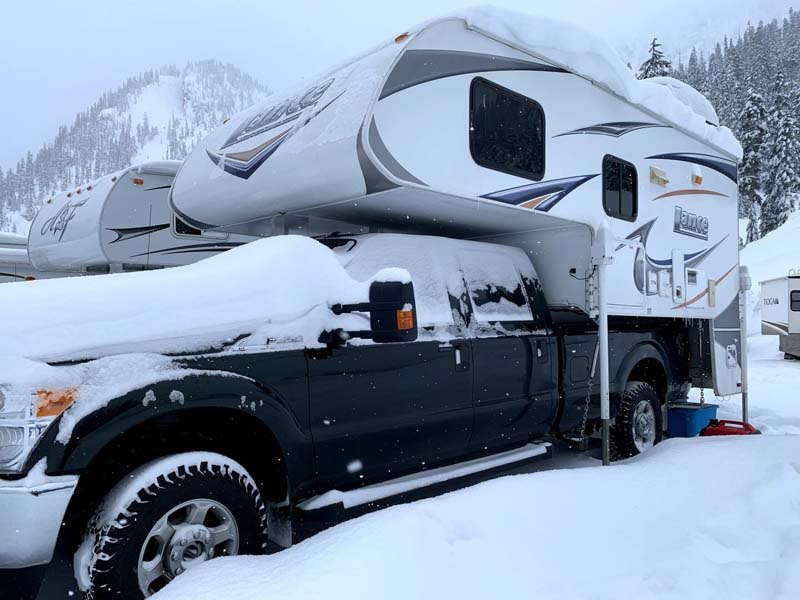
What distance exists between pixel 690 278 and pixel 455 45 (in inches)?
158

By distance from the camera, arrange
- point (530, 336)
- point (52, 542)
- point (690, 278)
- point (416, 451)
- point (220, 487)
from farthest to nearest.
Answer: point (690, 278)
point (530, 336)
point (416, 451)
point (220, 487)
point (52, 542)

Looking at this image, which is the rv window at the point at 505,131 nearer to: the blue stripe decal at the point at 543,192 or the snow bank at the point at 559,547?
the blue stripe decal at the point at 543,192

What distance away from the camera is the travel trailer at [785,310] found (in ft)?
Result: 56.9

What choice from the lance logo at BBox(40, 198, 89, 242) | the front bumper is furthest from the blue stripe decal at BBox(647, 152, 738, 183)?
the lance logo at BBox(40, 198, 89, 242)

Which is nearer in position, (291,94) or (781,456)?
(781,456)

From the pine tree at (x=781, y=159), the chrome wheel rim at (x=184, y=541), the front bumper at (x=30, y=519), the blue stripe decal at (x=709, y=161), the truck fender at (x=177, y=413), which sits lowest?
the chrome wheel rim at (x=184, y=541)

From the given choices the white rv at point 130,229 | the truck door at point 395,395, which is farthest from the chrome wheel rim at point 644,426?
the white rv at point 130,229

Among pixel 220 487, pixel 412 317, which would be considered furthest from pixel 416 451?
pixel 220 487

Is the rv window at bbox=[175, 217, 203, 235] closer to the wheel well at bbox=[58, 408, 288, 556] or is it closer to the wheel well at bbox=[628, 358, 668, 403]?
the wheel well at bbox=[58, 408, 288, 556]

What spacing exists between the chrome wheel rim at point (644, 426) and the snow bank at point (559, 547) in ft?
6.69

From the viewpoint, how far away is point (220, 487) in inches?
108

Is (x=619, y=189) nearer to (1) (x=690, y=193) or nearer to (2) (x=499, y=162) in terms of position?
(1) (x=690, y=193)

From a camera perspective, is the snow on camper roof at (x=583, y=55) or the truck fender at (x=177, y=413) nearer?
the truck fender at (x=177, y=413)

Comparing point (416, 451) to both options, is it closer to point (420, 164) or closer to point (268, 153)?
point (420, 164)
